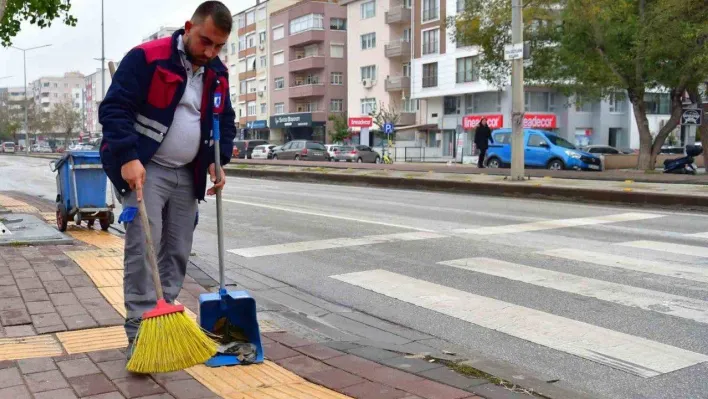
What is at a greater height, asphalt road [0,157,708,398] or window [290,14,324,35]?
window [290,14,324,35]

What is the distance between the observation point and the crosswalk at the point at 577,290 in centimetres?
478

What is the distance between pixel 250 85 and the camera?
287ft

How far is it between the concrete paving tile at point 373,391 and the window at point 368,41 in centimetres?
6284

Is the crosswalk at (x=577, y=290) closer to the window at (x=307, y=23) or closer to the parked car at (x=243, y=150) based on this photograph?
the parked car at (x=243, y=150)

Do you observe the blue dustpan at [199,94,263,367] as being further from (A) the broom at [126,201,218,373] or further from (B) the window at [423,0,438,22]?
(B) the window at [423,0,438,22]

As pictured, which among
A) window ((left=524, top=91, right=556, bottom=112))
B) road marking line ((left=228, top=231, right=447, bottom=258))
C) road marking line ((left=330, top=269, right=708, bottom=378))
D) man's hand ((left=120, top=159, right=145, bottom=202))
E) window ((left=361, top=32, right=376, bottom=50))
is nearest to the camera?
man's hand ((left=120, top=159, right=145, bottom=202))

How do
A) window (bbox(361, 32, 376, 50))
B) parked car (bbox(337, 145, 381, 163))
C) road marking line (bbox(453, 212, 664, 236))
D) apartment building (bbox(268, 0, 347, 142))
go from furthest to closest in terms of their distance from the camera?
1. apartment building (bbox(268, 0, 347, 142))
2. window (bbox(361, 32, 376, 50))
3. parked car (bbox(337, 145, 381, 163))
4. road marking line (bbox(453, 212, 664, 236))

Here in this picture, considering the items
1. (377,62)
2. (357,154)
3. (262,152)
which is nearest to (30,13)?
(357,154)

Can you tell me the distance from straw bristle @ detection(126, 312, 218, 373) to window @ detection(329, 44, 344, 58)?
70597mm

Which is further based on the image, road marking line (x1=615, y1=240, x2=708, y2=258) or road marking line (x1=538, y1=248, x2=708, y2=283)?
road marking line (x1=615, y1=240, x2=708, y2=258)

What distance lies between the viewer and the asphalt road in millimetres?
4668

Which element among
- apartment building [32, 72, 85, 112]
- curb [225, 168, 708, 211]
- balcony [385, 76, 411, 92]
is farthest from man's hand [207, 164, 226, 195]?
apartment building [32, 72, 85, 112]

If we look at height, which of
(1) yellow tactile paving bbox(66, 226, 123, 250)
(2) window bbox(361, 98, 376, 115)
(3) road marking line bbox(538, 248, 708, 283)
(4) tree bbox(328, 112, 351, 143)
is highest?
(2) window bbox(361, 98, 376, 115)

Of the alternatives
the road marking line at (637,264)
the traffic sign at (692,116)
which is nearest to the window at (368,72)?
the traffic sign at (692,116)
